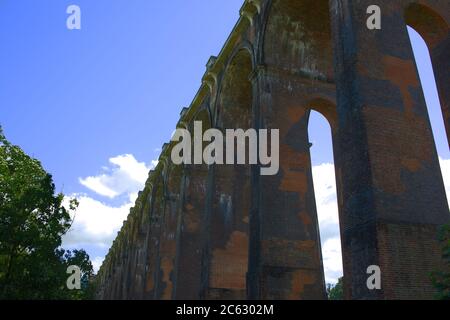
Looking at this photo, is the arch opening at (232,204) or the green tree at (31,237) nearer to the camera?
the green tree at (31,237)

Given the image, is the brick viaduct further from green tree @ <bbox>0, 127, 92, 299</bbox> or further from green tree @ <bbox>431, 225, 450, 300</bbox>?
green tree @ <bbox>0, 127, 92, 299</bbox>

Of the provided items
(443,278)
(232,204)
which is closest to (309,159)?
(232,204)

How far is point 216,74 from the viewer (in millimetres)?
20328

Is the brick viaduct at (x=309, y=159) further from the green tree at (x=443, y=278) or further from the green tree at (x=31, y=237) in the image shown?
the green tree at (x=31, y=237)

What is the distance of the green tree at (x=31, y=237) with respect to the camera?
575 inches

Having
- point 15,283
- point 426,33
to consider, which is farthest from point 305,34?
point 15,283

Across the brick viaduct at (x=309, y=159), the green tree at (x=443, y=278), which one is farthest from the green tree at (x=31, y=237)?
the green tree at (x=443, y=278)

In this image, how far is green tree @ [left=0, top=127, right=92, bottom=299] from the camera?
575 inches

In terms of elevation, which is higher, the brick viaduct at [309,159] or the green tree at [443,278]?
the brick viaduct at [309,159]

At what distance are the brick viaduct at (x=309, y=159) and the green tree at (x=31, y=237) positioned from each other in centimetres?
549

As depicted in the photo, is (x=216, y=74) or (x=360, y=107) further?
(x=216, y=74)
